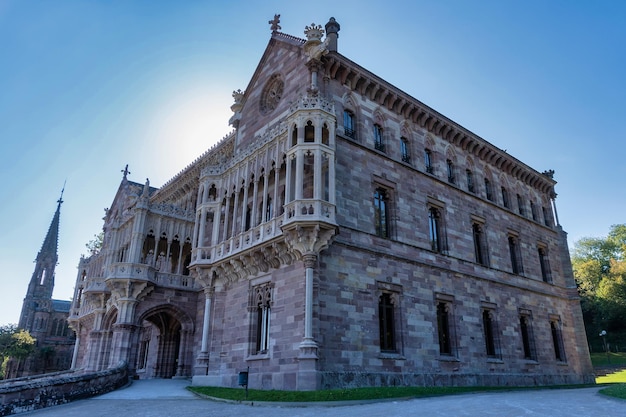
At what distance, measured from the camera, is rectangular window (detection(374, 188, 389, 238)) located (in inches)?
843

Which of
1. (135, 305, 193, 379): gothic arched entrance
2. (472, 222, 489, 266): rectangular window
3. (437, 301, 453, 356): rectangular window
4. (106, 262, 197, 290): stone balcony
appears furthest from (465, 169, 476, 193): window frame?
(135, 305, 193, 379): gothic arched entrance

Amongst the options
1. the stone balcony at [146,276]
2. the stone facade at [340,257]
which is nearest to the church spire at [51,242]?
the stone facade at [340,257]

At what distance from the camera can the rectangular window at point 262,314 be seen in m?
19.4

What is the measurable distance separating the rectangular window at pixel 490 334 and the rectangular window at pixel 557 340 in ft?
23.7

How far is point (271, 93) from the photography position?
25469 mm

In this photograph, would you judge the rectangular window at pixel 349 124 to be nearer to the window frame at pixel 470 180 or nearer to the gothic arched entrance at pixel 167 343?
the window frame at pixel 470 180

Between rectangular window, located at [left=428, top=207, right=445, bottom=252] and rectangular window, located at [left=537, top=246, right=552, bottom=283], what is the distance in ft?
38.9

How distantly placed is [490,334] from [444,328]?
434 centimetres

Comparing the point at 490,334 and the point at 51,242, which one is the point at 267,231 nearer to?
the point at 490,334

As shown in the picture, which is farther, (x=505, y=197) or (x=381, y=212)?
(x=505, y=197)

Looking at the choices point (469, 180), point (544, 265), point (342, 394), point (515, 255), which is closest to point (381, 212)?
point (469, 180)

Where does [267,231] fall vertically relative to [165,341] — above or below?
above

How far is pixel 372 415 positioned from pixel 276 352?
7776mm

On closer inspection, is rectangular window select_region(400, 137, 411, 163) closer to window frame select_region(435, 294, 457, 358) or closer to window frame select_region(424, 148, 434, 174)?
window frame select_region(424, 148, 434, 174)
